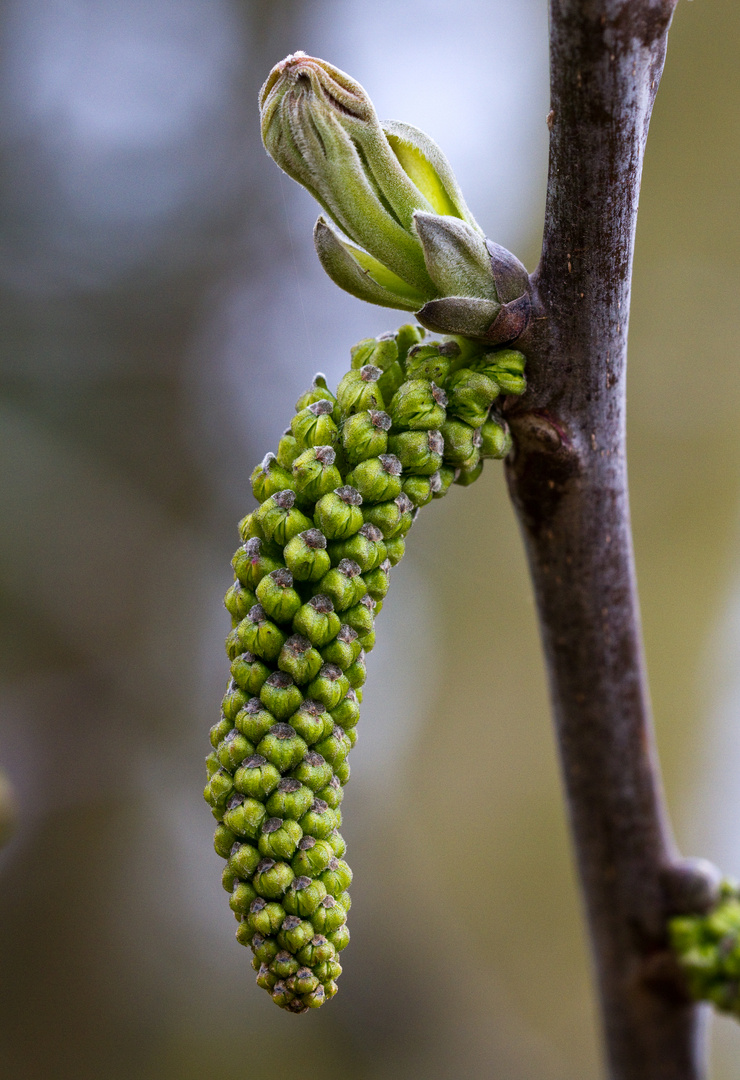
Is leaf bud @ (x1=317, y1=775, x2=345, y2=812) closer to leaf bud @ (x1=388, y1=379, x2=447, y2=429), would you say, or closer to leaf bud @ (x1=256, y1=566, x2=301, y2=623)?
leaf bud @ (x1=256, y1=566, x2=301, y2=623)

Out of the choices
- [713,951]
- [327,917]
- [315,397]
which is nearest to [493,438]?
[315,397]

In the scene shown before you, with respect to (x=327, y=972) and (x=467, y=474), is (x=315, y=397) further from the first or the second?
(x=327, y=972)

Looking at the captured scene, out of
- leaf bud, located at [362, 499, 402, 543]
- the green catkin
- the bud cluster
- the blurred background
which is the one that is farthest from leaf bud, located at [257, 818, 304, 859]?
the blurred background

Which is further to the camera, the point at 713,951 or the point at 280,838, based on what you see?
the point at 713,951

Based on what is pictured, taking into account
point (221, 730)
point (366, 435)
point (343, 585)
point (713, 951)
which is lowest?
point (713, 951)

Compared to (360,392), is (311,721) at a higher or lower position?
lower

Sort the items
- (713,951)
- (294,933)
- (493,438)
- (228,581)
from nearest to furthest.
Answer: (294,933) → (493,438) → (713,951) → (228,581)

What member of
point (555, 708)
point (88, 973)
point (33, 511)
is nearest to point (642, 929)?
point (555, 708)
